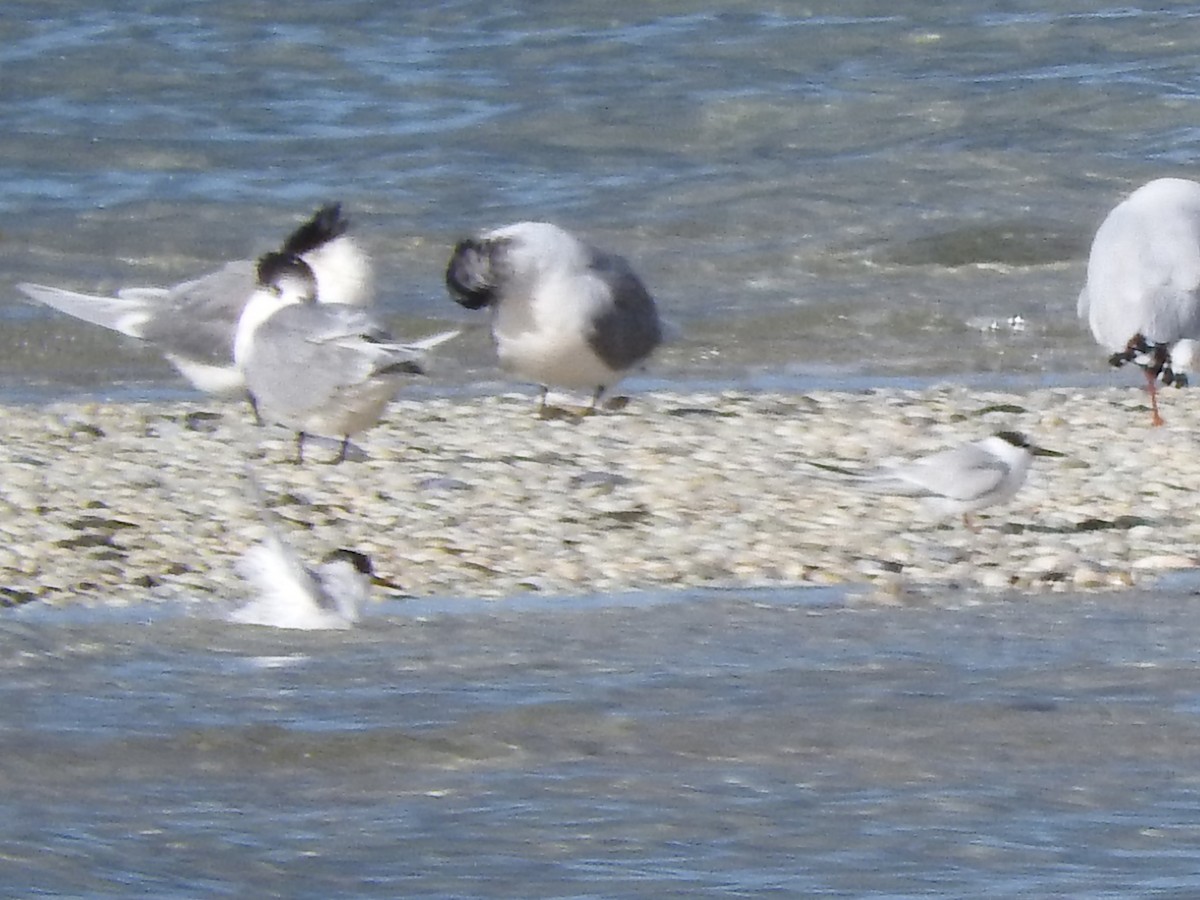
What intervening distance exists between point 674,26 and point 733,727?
16.0 metres

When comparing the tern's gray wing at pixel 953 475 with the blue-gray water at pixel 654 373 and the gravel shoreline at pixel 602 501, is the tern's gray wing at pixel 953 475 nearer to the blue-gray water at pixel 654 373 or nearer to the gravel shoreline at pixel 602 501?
the gravel shoreline at pixel 602 501

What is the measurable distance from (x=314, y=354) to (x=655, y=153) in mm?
9279

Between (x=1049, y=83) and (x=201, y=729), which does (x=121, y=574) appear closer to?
(x=201, y=729)

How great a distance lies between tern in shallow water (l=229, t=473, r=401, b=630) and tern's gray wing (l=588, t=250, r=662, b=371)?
3.06m

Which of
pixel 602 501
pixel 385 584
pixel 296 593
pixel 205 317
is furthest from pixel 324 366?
pixel 296 593

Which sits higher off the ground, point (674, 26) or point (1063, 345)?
point (674, 26)

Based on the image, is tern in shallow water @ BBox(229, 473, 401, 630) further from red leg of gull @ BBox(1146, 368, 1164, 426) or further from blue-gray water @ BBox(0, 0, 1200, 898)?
red leg of gull @ BBox(1146, 368, 1164, 426)

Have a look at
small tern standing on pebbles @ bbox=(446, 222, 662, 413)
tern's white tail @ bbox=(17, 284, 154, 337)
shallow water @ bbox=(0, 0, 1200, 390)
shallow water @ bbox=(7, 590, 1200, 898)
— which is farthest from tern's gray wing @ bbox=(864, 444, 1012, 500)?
shallow water @ bbox=(0, 0, 1200, 390)

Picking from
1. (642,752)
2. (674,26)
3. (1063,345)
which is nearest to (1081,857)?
(642,752)

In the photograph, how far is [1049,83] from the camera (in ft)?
58.3

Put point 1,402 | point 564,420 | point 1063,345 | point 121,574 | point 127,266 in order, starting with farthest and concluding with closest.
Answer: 1. point 127,266
2. point 1063,345
3. point 1,402
4. point 564,420
5. point 121,574

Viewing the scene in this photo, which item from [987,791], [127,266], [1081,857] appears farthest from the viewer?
[127,266]

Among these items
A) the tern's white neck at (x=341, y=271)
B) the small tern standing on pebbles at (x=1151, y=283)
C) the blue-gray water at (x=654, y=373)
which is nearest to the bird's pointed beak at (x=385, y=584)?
the blue-gray water at (x=654, y=373)

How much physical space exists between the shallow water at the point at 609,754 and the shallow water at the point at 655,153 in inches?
215
